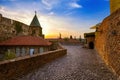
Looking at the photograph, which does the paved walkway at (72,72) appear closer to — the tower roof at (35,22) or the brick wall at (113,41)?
the brick wall at (113,41)

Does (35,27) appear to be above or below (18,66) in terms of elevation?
above

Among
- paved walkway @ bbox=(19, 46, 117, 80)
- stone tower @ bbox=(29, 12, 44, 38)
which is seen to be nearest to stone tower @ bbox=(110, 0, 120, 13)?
paved walkway @ bbox=(19, 46, 117, 80)

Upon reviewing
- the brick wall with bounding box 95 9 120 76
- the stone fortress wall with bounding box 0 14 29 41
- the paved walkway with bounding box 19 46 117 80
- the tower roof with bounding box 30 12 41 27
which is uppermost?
the tower roof with bounding box 30 12 41 27

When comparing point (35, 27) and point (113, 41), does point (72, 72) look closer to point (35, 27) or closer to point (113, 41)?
point (113, 41)

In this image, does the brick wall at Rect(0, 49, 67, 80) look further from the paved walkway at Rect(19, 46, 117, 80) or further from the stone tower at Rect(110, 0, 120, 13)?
the stone tower at Rect(110, 0, 120, 13)

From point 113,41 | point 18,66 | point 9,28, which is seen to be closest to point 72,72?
point 113,41

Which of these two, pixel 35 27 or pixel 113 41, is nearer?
pixel 113 41

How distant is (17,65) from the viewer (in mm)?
5949

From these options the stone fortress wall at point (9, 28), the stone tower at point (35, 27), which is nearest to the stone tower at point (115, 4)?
the stone fortress wall at point (9, 28)

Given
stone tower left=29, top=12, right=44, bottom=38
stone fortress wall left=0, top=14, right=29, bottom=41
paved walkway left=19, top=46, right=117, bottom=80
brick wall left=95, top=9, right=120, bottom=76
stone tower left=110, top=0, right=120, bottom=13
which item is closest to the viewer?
brick wall left=95, top=9, right=120, bottom=76

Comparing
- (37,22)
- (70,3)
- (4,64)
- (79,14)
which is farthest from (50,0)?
(37,22)

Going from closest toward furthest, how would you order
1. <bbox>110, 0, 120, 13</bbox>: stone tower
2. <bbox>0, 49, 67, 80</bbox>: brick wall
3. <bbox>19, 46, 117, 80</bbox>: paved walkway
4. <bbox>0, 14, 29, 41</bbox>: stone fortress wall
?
<bbox>0, 49, 67, 80</bbox>: brick wall < <bbox>19, 46, 117, 80</bbox>: paved walkway < <bbox>110, 0, 120, 13</bbox>: stone tower < <bbox>0, 14, 29, 41</bbox>: stone fortress wall

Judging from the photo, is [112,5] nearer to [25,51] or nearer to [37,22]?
[25,51]

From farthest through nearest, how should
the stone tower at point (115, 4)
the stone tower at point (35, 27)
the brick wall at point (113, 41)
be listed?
the stone tower at point (35, 27)
the stone tower at point (115, 4)
the brick wall at point (113, 41)
